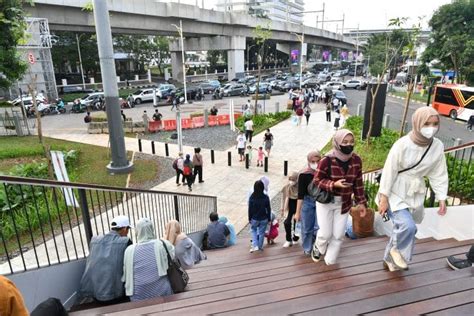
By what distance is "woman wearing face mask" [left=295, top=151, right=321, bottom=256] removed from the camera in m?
4.01

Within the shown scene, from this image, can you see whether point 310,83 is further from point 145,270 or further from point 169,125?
point 145,270

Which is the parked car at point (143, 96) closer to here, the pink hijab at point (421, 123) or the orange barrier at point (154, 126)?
the orange barrier at point (154, 126)

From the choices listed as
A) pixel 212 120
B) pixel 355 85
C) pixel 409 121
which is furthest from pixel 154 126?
pixel 355 85

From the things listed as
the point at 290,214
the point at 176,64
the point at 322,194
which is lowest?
the point at 290,214

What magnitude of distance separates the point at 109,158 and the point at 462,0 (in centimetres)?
3273

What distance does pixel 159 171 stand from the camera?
13445mm

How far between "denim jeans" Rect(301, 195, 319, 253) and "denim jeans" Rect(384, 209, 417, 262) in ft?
3.71

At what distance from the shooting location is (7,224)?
7.57 meters

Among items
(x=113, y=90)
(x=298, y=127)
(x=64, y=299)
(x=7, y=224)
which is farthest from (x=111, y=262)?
(x=298, y=127)

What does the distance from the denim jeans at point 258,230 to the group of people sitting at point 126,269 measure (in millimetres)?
2025

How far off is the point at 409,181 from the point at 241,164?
1105 cm

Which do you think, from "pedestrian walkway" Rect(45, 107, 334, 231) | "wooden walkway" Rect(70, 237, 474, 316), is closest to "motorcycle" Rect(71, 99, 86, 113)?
"pedestrian walkway" Rect(45, 107, 334, 231)

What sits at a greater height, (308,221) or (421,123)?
(421,123)

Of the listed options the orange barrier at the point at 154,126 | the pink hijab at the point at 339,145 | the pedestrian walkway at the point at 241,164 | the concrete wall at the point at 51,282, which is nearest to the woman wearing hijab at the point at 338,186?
the pink hijab at the point at 339,145
